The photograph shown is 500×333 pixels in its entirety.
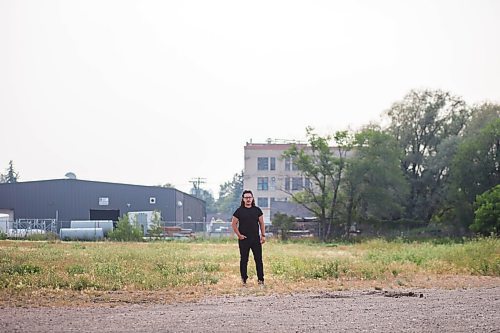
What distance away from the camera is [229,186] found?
193250mm

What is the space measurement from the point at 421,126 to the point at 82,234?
32.5m

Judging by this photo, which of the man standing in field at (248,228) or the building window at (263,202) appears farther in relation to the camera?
the building window at (263,202)

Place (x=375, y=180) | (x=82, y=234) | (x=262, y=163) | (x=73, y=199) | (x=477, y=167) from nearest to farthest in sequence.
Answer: (x=477, y=167)
(x=82, y=234)
(x=375, y=180)
(x=73, y=199)
(x=262, y=163)

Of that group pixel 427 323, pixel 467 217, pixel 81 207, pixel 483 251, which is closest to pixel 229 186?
pixel 81 207

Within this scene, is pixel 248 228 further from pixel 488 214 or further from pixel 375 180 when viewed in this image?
pixel 375 180

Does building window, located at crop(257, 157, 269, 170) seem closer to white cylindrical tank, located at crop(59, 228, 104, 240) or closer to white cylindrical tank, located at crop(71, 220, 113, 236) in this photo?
white cylindrical tank, located at crop(71, 220, 113, 236)

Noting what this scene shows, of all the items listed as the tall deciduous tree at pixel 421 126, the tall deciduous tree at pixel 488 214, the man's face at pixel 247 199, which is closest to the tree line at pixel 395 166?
the tall deciduous tree at pixel 421 126

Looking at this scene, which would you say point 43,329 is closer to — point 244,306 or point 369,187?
point 244,306

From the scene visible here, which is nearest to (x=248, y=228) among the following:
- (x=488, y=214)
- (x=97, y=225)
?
(x=488, y=214)

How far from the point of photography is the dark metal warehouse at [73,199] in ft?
230

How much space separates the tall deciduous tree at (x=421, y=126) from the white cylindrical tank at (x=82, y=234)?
92.1 feet

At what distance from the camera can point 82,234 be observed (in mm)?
57375

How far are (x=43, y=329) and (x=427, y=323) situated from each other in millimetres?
4877

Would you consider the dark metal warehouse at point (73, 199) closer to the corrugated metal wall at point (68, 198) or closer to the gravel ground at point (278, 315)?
the corrugated metal wall at point (68, 198)
